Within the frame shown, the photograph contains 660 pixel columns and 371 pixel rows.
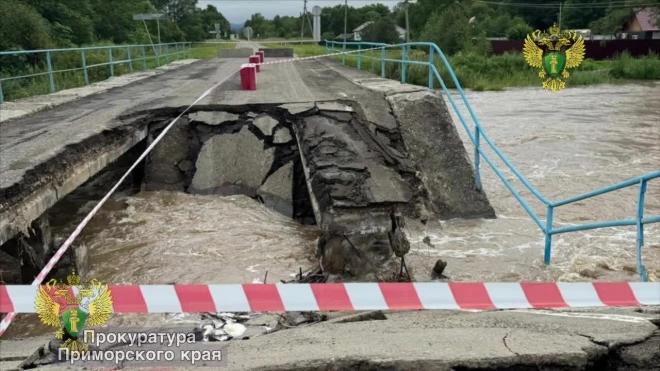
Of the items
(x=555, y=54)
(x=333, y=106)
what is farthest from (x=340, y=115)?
(x=555, y=54)

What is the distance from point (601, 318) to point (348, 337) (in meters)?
1.53

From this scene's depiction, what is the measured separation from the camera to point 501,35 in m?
46.0

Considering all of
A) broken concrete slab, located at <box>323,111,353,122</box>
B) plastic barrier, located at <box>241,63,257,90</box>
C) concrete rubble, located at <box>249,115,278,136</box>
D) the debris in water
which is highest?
plastic barrier, located at <box>241,63,257,90</box>

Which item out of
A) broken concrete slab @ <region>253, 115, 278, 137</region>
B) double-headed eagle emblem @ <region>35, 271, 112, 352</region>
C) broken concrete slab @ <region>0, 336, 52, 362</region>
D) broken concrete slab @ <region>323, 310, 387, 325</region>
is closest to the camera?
double-headed eagle emblem @ <region>35, 271, 112, 352</region>

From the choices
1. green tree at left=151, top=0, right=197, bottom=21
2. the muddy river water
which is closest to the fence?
the muddy river water

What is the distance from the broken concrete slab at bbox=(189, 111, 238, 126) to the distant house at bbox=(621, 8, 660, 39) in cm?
4250

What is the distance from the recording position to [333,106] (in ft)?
27.6

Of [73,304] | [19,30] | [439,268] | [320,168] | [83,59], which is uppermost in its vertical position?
[19,30]

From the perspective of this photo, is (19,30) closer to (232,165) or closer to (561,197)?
(232,165)

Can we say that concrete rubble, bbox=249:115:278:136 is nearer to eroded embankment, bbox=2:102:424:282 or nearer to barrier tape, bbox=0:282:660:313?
eroded embankment, bbox=2:102:424:282

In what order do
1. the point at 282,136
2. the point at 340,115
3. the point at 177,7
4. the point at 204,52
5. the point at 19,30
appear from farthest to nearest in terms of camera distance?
the point at 177,7 → the point at 204,52 → the point at 19,30 → the point at 282,136 → the point at 340,115

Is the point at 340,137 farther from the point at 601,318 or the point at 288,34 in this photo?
the point at 288,34

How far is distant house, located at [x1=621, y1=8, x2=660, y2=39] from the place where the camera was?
42312 millimetres

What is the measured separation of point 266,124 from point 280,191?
1.09 meters
